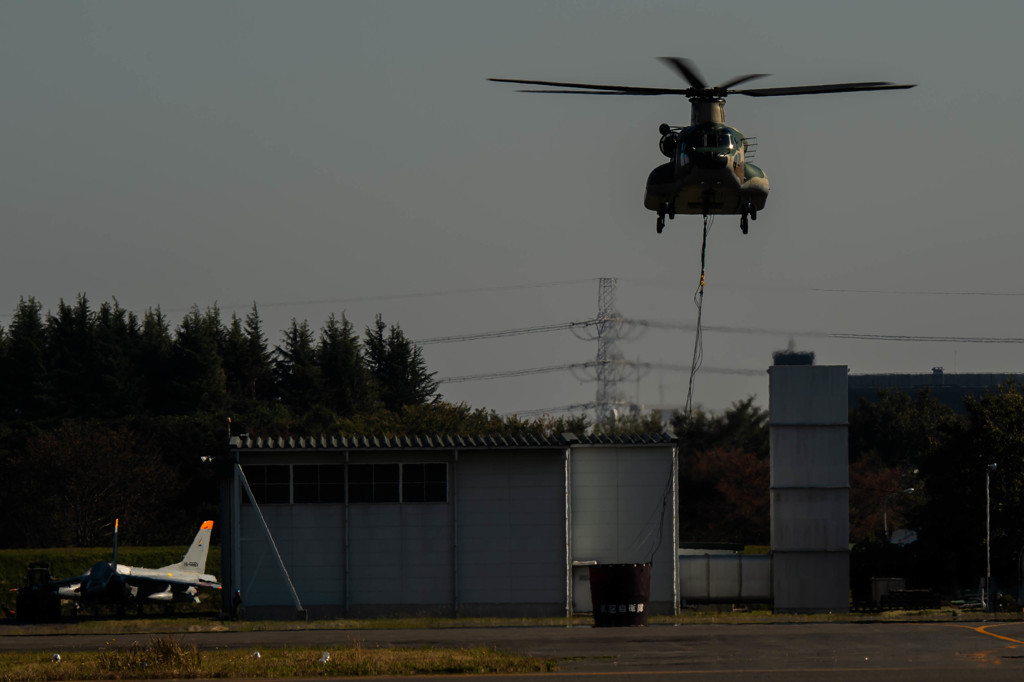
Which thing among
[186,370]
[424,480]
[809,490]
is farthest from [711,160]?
[186,370]

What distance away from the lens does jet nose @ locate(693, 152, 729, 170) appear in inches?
1358

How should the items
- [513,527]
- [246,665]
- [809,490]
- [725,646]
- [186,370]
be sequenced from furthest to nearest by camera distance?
1. [186,370]
2. [809,490]
3. [513,527]
4. [725,646]
5. [246,665]

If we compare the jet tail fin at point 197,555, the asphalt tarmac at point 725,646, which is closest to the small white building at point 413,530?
the jet tail fin at point 197,555

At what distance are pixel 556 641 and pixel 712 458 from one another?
247 feet

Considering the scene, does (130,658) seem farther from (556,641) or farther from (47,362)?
(47,362)

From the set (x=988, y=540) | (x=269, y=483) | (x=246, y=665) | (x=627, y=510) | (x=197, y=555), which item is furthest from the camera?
(x=197, y=555)

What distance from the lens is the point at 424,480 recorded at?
181 ft

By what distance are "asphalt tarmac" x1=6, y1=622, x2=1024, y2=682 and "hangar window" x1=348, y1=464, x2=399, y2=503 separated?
1139cm

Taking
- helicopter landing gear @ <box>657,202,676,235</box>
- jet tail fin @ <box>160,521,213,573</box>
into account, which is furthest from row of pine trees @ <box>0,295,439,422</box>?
helicopter landing gear @ <box>657,202,676,235</box>

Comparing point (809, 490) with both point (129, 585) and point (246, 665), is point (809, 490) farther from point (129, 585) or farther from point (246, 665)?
point (246, 665)

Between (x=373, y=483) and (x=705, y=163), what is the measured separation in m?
25.0

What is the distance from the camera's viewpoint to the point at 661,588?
55.7 metres

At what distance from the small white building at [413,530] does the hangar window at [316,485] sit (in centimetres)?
4

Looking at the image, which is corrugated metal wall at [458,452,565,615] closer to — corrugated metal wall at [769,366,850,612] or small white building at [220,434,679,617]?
small white building at [220,434,679,617]
